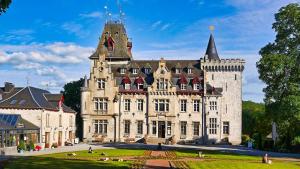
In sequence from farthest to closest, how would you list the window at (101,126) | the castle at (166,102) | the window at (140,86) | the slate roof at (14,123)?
the window at (101,126), the window at (140,86), the castle at (166,102), the slate roof at (14,123)

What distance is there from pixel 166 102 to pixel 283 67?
28.4 m

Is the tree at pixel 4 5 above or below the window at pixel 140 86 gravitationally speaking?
above

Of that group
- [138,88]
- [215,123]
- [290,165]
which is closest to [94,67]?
[138,88]

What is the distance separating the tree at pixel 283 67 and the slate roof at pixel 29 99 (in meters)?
29.6

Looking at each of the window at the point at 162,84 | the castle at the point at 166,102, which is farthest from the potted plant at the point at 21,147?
the window at the point at 162,84

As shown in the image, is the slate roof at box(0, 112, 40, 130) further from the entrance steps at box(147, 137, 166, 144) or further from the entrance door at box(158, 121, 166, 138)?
the entrance door at box(158, 121, 166, 138)

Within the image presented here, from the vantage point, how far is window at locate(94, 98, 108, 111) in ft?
240

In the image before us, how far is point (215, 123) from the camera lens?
7200cm

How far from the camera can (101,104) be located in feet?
240

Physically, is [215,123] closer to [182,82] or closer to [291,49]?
[182,82]

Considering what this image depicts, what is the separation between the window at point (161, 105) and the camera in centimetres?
7231

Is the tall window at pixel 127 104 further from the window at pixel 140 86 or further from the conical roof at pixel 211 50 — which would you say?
the conical roof at pixel 211 50

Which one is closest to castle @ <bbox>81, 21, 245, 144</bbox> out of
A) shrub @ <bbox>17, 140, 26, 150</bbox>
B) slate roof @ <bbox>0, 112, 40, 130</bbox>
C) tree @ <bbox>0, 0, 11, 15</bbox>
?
slate roof @ <bbox>0, 112, 40, 130</bbox>

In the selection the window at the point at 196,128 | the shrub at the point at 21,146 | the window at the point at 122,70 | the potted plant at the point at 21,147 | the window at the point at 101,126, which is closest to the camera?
the potted plant at the point at 21,147
